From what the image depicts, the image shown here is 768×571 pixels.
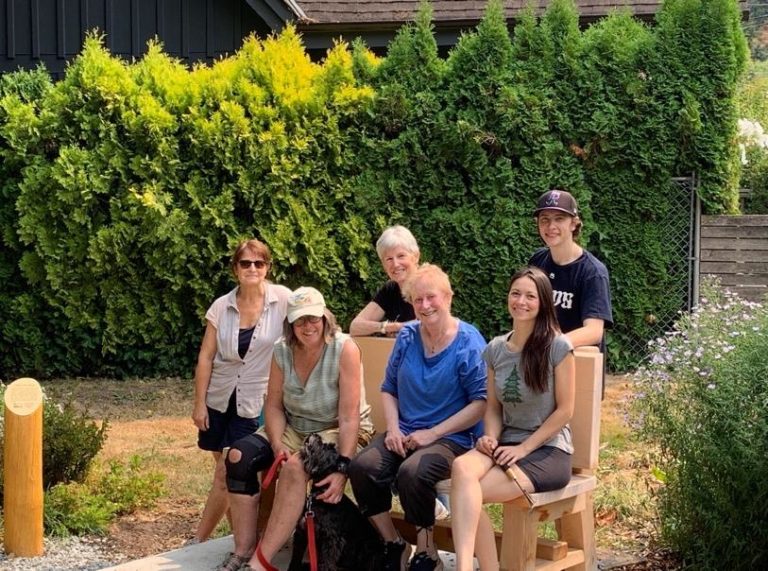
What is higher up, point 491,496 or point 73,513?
point 491,496

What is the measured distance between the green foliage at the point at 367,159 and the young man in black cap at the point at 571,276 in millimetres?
4441

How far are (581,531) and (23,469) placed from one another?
105 inches

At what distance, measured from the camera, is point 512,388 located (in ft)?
14.9

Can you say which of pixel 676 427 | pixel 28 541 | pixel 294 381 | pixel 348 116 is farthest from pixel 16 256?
pixel 676 427

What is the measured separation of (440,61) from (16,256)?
4.16m

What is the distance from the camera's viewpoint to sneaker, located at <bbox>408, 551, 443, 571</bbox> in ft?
15.2

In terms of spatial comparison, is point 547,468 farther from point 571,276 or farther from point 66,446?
point 66,446

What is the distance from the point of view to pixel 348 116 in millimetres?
9750

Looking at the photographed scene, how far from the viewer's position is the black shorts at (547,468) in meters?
4.44

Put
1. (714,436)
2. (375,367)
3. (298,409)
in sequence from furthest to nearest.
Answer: (375,367) → (298,409) → (714,436)

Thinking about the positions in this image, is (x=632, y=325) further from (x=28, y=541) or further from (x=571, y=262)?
(x=28, y=541)

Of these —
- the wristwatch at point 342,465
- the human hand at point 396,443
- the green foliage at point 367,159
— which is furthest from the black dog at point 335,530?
the green foliage at point 367,159

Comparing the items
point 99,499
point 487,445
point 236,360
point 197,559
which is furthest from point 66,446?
point 487,445

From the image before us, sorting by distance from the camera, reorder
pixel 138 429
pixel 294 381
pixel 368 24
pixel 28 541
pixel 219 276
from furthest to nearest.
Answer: pixel 368 24
pixel 219 276
pixel 138 429
pixel 28 541
pixel 294 381
